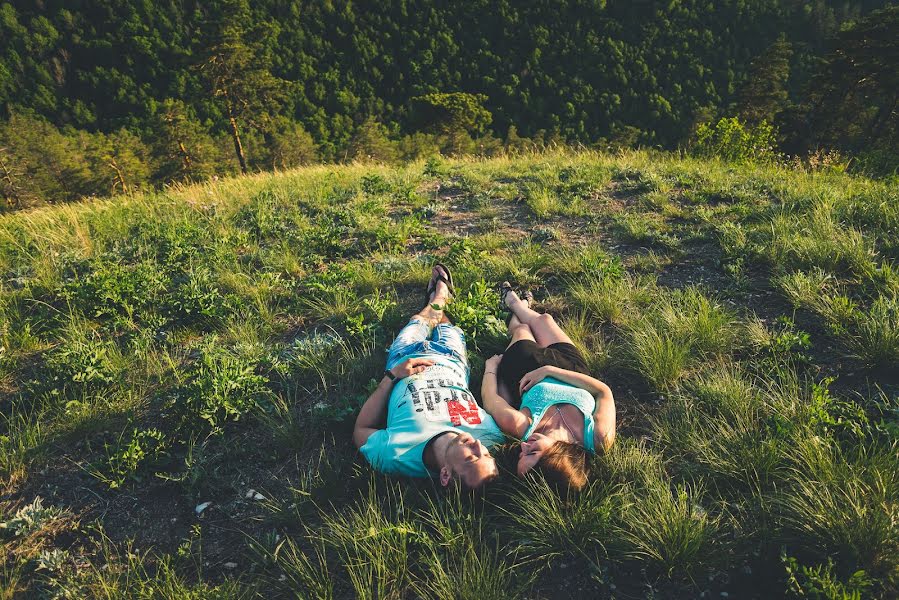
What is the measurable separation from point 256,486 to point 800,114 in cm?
4450

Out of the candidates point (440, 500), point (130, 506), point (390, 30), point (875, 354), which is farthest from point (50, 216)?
point (390, 30)

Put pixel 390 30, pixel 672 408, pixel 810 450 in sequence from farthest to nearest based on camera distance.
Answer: pixel 390 30, pixel 672 408, pixel 810 450

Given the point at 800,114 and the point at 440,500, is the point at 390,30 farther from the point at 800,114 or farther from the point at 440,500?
the point at 440,500

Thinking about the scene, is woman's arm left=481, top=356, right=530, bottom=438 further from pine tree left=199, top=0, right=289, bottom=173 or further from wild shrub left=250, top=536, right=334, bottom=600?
pine tree left=199, top=0, right=289, bottom=173

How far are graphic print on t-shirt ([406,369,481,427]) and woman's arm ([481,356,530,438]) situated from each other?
13 cm

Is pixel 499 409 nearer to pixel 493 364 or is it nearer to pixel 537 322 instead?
pixel 493 364

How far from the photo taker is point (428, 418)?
313 cm

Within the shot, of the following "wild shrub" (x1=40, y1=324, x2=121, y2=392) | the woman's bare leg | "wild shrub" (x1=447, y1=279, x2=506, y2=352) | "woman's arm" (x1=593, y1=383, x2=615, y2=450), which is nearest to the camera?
"woman's arm" (x1=593, y1=383, x2=615, y2=450)

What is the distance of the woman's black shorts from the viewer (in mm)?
3541

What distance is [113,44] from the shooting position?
10156cm

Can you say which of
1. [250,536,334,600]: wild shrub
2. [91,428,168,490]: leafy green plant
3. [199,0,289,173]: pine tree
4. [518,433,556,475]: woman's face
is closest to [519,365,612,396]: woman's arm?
[518,433,556,475]: woman's face

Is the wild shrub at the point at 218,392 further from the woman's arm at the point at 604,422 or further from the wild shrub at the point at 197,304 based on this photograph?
the woman's arm at the point at 604,422

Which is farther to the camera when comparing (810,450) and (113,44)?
(113,44)

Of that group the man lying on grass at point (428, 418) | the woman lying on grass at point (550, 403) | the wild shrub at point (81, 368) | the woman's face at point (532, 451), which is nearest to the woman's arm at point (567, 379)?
the woman lying on grass at point (550, 403)
